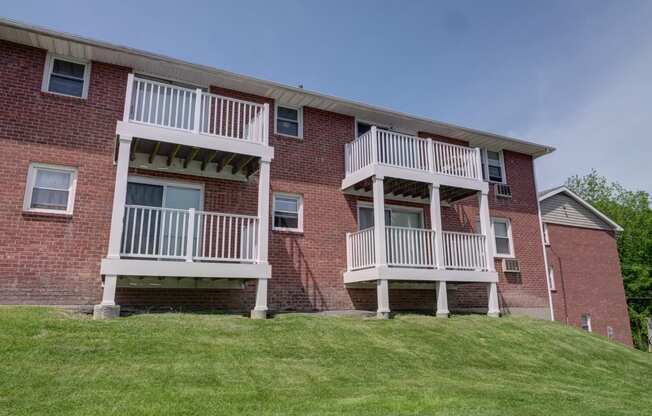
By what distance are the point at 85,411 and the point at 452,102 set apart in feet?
54.1

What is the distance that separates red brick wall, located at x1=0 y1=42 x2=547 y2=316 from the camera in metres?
9.77

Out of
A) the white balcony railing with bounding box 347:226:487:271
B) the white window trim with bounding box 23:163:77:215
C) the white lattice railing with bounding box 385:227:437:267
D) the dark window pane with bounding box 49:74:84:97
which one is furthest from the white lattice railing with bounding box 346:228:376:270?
the dark window pane with bounding box 49:74:84:97

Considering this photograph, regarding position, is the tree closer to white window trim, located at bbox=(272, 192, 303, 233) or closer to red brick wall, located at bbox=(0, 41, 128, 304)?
white window trim, located at bbox=(272, 192, 303, 233)

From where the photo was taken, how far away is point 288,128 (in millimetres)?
13570

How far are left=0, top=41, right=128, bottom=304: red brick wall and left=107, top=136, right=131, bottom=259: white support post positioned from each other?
1.32m

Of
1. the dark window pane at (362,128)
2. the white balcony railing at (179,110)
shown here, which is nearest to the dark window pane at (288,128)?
the white balcony railing at (179,110)

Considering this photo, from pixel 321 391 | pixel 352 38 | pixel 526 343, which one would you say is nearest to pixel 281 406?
pixel 321 391

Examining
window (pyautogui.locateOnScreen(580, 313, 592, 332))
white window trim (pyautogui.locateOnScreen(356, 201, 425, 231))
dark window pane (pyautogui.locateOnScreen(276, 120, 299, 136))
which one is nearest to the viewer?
dark window pane (pyautogui.locateOnScreen(276, 120, 299, 136))

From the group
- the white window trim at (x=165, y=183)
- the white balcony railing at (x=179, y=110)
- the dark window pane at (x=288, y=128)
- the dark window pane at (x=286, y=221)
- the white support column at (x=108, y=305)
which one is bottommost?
the white support column at (x=108, y=305)

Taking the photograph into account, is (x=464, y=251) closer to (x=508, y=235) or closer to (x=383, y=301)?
(x=383, y=301)

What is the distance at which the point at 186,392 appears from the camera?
5391 mm

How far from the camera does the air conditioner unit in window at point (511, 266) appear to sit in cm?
1584

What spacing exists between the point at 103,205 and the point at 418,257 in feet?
26.0

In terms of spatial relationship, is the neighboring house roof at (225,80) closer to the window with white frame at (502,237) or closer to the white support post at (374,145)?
the white support post at (374,145)
